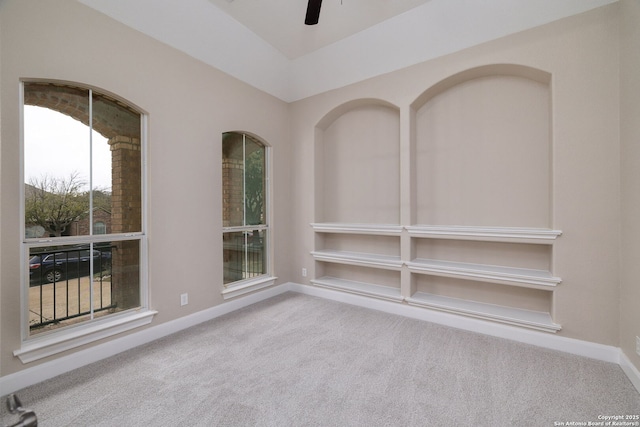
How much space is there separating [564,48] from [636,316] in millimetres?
2278

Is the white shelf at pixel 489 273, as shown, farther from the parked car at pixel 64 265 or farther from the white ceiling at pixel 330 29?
the parked car at pixel 64 265

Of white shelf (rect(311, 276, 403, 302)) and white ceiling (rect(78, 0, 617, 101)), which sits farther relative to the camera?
white shelf (rect(311, 276, 403, 302))

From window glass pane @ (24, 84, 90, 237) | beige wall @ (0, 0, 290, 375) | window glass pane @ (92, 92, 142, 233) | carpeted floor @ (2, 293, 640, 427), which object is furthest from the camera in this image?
window glass pane @ (92, 92, 142, 233)

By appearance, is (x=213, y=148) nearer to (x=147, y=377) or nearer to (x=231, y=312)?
(x=231, y=312)

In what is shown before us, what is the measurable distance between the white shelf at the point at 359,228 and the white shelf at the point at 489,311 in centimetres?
85

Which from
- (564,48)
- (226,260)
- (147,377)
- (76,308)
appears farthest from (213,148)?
(564,48)

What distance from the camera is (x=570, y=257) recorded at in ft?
7.87

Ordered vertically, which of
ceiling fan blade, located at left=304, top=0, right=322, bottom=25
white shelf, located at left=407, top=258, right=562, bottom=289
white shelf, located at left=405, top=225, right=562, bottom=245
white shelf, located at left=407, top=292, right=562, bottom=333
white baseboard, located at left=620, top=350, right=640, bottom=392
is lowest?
white baseboard, located at left=620, top=350, right=640, bottom=392

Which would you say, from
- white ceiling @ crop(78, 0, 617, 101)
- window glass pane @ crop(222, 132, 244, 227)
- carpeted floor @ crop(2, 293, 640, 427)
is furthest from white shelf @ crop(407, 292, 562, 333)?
white ceiling @ crop(78, 0, 617, 101)

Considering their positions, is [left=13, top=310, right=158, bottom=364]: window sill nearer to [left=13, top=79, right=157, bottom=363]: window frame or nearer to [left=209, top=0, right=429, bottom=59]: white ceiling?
[left=13, top=79, right=157, bottom=363]: window frame

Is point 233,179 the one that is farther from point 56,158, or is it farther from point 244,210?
point 56,158

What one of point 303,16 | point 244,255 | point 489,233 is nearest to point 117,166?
point 244,255

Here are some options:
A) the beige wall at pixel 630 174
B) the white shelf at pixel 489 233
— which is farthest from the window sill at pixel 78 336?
the beige wall at pixel 630 174

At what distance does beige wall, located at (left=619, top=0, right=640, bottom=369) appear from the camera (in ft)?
6.40
